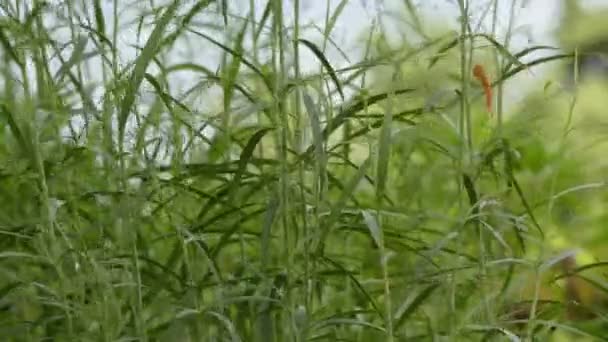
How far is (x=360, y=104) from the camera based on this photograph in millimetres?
1146

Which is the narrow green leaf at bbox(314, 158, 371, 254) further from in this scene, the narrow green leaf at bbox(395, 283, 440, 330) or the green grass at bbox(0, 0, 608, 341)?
the narrow green leaf at bbox(395, 283, 440, 330)

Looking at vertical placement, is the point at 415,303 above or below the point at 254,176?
below

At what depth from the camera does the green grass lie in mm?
1117

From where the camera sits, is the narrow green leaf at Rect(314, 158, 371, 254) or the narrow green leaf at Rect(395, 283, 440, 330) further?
the narrow green leaf at Rect(395, 283, 440, 330)

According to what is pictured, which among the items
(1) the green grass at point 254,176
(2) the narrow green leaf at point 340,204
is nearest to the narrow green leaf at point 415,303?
(1) the green grass at point 254,176

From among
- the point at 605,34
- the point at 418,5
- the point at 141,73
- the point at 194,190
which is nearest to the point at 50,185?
the point at 194,190

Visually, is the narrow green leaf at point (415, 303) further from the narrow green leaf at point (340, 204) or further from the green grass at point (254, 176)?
the narrow green leaf at point (340, 204)

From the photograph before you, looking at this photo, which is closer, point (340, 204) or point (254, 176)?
point (340, 204)

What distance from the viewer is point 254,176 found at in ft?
3.97

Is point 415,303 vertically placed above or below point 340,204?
below

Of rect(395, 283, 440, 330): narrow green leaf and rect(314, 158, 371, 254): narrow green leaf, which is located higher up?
rect(314, 158, 371, 254): narrow green leaf

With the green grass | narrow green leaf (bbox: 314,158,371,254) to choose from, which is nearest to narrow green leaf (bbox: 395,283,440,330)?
the green grass

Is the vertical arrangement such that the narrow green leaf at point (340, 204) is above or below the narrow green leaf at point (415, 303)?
above

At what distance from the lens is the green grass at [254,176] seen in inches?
44.0
